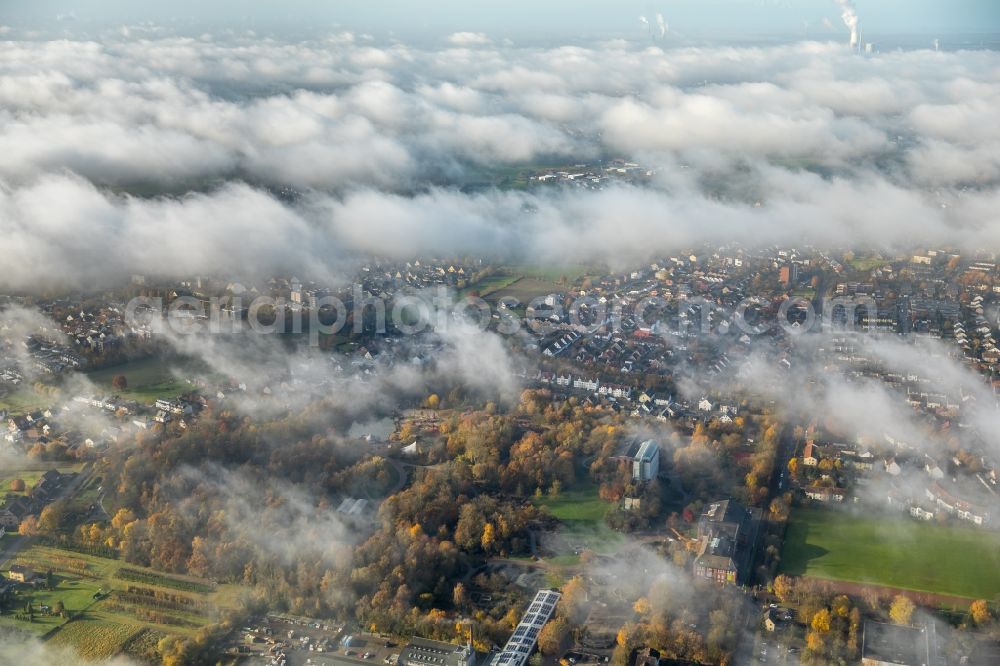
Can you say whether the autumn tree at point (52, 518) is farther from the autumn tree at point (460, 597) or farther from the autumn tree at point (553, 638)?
the autumn tree at point (553, 638)

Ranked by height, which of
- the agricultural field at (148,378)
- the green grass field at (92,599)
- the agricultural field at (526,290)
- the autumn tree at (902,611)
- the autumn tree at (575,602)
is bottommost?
the green grass field at (92,599)

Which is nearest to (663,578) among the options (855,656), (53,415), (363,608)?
(855,656)

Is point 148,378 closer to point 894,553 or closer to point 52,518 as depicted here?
point 52,518

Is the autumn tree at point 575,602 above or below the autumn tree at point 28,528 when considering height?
above

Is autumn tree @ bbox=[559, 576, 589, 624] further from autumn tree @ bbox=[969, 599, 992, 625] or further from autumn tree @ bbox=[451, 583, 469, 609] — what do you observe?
autumn tree @ bbox=[969, 599, 992, 625]

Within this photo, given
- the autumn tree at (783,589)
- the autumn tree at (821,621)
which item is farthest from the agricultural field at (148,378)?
the autumn tree at (821,621)

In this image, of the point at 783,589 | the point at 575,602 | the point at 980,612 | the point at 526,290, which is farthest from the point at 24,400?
the point at 980,612
